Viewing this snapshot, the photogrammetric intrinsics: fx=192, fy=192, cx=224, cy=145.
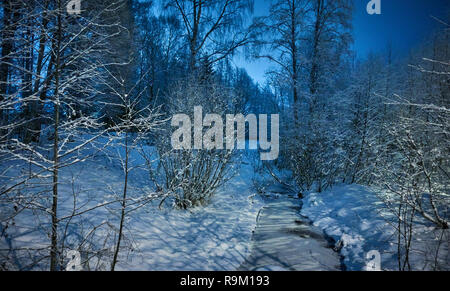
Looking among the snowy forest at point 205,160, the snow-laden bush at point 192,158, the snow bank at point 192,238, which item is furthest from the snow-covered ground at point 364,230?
the snow-laden bush at point 192,158

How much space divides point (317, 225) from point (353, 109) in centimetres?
505

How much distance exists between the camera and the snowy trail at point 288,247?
3236mm

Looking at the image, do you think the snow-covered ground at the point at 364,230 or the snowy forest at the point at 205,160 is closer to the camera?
the snowy forest at the point at 205,160

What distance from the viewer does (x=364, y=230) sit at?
4.11m


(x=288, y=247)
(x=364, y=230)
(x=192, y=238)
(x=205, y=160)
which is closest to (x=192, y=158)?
(x=205, y=160)

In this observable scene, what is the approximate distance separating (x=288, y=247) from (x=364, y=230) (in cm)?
177

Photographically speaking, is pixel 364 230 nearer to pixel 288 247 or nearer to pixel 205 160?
pixel 288 247

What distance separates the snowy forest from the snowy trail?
38mm

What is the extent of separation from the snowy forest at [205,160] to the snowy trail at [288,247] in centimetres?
4

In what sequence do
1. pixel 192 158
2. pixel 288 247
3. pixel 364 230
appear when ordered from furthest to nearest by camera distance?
pixel 192 158
pixel 364 230
pixel 288 247

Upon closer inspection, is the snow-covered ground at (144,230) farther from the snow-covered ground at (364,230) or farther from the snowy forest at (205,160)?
the snow-covered ground at (364,230)

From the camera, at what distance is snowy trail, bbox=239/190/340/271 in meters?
3.24

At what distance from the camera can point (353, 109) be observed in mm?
7551
